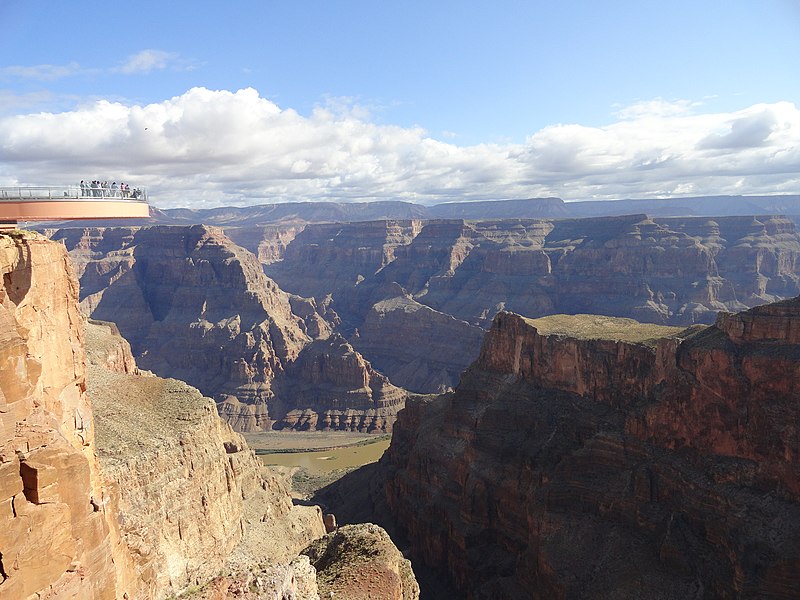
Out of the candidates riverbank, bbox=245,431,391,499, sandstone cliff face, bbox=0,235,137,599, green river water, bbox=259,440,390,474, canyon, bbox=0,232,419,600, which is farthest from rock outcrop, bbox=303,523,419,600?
green river water, bbox=259,440,390,474

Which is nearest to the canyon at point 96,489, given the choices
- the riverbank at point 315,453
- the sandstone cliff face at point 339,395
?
the riverbank at point 315,453

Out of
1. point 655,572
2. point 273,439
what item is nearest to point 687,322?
point 273,439

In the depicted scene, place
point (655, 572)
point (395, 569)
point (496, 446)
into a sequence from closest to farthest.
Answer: point (395, 569) < point (655, 572) < point (496, 446)

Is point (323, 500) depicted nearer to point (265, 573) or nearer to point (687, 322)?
point (265, 573)

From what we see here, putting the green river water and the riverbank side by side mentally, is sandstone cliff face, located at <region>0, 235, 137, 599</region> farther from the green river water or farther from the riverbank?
the green river water

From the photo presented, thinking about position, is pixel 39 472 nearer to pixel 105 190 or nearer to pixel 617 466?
pixel 105 190

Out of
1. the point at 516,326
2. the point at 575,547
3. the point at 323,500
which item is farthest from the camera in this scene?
the point at 323,500

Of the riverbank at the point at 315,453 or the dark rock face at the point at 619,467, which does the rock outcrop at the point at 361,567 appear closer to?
the dark rock face at the point at 619,467
